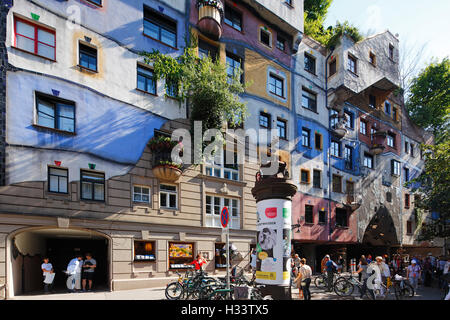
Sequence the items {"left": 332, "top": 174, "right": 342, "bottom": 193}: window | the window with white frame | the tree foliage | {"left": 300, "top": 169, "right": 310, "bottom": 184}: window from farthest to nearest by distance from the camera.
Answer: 1. {"left": 332, "top": 174, "right": 342, "bottom": 193}: window
2. {"left": 300, "top": 169, "right": 310, "bottom": 184}: window
3. the window with white frame
4. the tree foliage

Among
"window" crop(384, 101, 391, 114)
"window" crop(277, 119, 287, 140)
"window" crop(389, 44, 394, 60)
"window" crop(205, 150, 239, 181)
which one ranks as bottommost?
"window" crop(205, 150, 239, 181)

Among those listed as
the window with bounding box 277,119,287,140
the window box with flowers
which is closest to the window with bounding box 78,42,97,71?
the window box with flowers

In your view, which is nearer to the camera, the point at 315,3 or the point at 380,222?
the point at 380,222

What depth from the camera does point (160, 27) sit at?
→ 18.1 m

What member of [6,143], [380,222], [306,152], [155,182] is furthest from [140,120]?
[380,222]

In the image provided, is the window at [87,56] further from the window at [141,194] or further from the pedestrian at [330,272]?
the pedestrian at [330,272]

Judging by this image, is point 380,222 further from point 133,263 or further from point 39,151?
point 39,151

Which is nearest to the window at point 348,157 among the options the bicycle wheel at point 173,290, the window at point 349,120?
the window at point 349,120

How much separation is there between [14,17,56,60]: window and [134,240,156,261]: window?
31.6 feet

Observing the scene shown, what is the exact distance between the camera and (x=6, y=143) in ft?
40.0

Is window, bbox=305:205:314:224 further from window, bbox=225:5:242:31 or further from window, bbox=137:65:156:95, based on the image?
window, bbox=137:65:156:95

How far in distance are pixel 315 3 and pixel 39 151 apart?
33569mm

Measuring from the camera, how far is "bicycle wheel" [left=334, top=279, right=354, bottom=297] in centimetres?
1383

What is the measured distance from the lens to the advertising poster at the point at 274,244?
35.1ft
